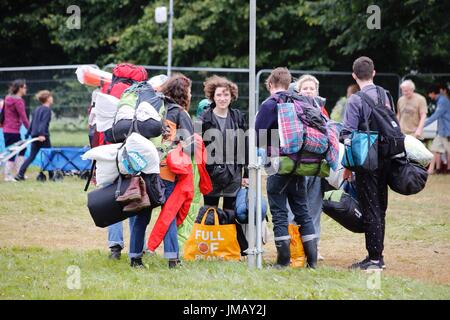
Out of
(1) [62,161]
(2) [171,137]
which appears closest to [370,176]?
(2) [171,137]

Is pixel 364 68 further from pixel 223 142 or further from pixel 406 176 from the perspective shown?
pixel 223 142

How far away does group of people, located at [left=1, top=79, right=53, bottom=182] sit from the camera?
16.8 metres

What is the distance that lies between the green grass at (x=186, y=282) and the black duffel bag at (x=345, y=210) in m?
0.64

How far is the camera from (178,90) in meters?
8.47

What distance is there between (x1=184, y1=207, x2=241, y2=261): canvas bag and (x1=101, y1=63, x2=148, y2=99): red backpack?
1.60 metres

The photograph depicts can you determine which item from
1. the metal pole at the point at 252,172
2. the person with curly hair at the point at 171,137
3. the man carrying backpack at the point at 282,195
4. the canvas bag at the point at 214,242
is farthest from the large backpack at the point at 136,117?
the canvas bag at the point at 214,242

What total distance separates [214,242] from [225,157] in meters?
0.89

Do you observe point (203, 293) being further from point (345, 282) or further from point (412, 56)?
point (412, 56)

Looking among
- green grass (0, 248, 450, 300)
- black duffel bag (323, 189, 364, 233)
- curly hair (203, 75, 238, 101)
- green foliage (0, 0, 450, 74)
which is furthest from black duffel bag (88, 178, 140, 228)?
green foliage (0, 0, 450, 74)

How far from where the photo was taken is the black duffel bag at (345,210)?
28.3 feet

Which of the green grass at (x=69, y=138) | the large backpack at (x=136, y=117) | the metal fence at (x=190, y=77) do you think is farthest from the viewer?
the green grass at (x=69, y=138)

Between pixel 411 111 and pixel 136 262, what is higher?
pixel 411 111

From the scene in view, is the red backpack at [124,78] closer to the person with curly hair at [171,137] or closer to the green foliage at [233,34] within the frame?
the person with curly hair at [171,137]
